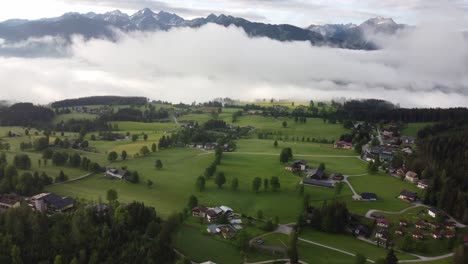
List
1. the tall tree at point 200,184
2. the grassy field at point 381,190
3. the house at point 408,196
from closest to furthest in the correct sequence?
the grassy field at point 381,190, the house at point 408,196, the tall tree at point 200,184

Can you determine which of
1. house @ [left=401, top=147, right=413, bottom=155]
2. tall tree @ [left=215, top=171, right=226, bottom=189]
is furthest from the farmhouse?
house @ [left=401, top=147, right=413, bottom=155]

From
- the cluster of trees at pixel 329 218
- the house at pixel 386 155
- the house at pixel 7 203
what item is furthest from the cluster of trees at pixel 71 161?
the house at pixel 386 155

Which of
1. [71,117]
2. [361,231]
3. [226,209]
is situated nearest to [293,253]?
[361,231]

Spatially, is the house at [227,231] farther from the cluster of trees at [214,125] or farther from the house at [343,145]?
the cluster of trees at [214,125]

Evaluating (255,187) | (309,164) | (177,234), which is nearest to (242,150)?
(309,164)

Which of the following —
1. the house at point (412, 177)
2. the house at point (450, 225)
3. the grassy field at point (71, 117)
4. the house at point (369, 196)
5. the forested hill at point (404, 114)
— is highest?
the forested hill at point (404, 114)

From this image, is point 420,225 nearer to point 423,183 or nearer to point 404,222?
point 404,222

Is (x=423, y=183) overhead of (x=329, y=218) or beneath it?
overhead
